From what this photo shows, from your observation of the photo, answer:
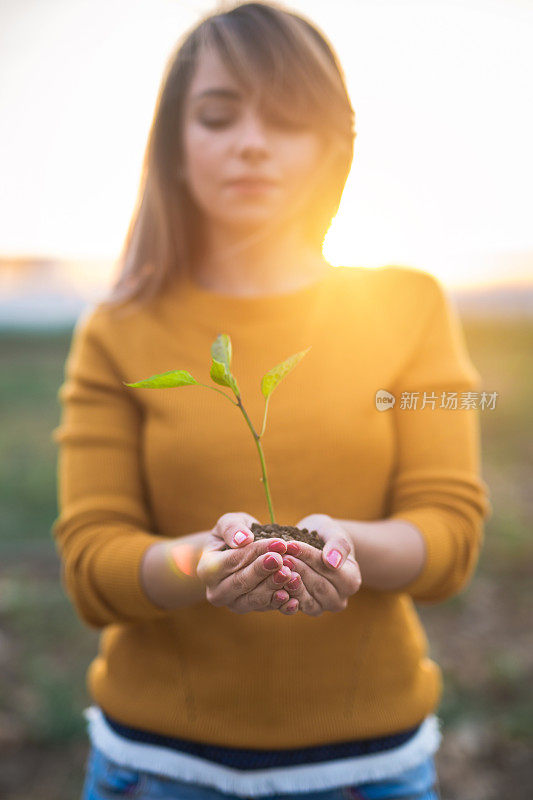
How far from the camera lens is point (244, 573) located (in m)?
0.85

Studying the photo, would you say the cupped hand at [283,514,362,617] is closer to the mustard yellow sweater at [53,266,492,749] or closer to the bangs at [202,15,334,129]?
the mustard yellow sweater at [53,266,492,749]

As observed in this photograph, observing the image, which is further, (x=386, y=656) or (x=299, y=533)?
(x=386, y=656)

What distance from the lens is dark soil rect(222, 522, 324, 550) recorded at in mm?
897

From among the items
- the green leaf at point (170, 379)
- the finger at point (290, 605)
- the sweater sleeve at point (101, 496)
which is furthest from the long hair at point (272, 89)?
the finger at point (290, 605)

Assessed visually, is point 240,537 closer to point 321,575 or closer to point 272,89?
point 321,575

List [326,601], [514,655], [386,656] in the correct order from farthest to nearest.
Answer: [514,655], [386,656], [326,601]

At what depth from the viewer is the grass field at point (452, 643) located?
2240 millimetres

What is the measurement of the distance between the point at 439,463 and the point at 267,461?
325mm

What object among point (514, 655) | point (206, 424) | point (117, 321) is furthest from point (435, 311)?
point (514, 655)

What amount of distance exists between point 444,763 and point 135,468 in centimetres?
174

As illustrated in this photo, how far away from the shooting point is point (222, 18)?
1.15 meters

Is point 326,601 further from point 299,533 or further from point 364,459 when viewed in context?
point 364,459

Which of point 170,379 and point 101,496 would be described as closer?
point 170,379

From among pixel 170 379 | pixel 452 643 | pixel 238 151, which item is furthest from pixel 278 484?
pixel 452 643
